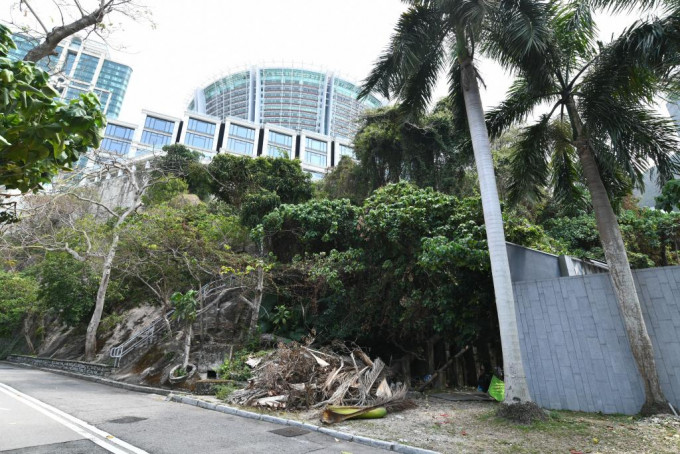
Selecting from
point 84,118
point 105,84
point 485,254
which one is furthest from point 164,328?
point 105,84

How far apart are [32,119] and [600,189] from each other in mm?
10549

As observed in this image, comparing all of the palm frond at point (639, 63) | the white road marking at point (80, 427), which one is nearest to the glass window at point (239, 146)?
the white road marking at point (80, 427)

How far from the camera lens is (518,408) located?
6.96 meters

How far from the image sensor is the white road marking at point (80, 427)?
5.38 m

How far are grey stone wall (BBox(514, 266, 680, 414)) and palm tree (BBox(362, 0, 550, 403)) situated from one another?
167cm

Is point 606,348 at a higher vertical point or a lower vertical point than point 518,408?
higher

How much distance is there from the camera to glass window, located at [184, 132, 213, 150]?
69.4 meters

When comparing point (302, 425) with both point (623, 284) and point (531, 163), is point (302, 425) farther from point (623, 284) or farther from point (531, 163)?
point (531, 163)

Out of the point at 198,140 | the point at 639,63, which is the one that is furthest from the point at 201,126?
the point at 639,63

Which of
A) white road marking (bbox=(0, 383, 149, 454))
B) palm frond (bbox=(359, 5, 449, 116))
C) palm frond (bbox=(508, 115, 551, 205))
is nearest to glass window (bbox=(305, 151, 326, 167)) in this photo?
palm frond (bbox=(359, 5, 449, 116))

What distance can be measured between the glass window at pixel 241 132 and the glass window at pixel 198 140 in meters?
4.69

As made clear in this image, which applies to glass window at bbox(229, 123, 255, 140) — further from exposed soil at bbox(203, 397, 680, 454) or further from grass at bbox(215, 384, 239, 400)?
exposed soil at bbox(203, 397, 680, 454)

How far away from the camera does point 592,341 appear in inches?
315

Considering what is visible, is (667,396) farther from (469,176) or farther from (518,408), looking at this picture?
(469,176)
